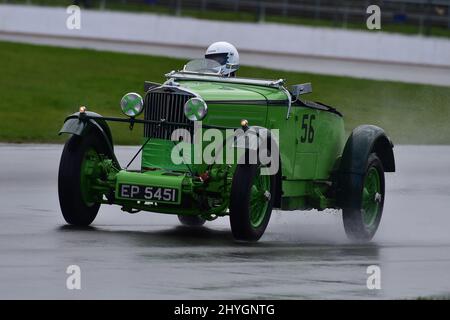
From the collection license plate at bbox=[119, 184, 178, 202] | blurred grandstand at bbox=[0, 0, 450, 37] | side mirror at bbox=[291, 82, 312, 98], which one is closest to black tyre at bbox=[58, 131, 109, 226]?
license plate at bbox=[119, 184, 178, 202]

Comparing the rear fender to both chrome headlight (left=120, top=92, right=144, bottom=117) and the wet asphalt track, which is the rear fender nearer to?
the wet asphalt track

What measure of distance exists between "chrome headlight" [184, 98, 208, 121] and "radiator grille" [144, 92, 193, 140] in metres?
0.23

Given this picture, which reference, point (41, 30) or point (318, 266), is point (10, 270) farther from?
point (41, 30)

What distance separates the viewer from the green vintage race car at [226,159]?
10.1 m

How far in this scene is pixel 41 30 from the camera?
37.5 meters

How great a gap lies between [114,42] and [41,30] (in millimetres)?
2582

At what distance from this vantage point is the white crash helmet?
38.1 feet

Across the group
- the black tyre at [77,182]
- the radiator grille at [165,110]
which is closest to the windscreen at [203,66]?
the radiator grille at [165,110]

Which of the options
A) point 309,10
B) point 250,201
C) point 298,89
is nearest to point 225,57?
point 298,89

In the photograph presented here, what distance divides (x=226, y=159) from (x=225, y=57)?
1.63 m

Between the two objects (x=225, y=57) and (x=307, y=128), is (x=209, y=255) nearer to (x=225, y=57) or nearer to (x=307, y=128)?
(x=307, y=128)

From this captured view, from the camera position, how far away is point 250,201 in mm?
9953

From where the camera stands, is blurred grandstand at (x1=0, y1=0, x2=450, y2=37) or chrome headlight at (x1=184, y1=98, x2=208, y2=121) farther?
blurred grandstand at (x1=0, y1=0, x2=450, y2=37)
